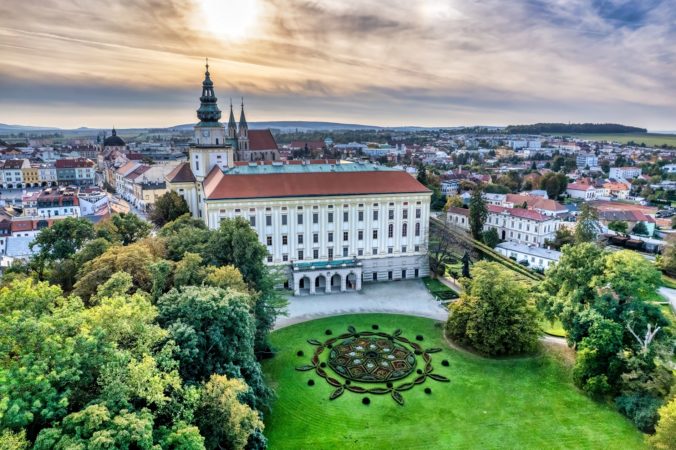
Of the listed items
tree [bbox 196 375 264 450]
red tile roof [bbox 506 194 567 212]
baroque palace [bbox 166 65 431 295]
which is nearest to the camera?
tree [bbox 196 375 264 450]

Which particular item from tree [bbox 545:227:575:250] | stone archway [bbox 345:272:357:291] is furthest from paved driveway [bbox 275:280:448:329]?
tree [bbox 545:227:575:250]

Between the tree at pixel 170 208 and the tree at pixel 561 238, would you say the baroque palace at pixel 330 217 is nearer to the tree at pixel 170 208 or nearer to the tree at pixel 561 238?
the tree at pixel 170 208

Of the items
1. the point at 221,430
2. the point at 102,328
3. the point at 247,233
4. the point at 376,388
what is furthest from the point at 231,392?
the point at 247,233

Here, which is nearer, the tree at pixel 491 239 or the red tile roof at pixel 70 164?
the tree at pixel 491 239

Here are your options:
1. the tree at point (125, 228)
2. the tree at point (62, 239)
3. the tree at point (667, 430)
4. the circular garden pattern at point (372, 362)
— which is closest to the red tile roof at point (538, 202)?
the circular garden pattern at point (372, 362)

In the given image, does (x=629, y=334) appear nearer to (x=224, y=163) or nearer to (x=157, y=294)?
(x=157, y=294)

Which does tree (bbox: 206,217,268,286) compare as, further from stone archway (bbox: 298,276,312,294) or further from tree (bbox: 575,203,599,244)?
tree (bbox: 575,203,599,244)
